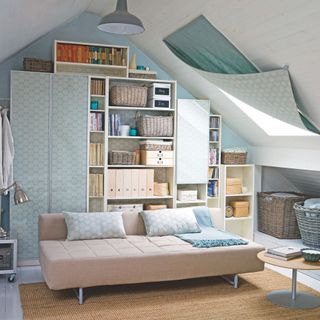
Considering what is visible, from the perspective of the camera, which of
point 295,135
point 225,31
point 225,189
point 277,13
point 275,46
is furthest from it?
point 225,189

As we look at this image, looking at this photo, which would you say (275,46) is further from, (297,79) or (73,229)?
(73,229)

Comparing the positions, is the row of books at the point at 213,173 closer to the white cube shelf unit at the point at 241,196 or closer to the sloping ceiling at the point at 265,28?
the white cube shelf unit at the point at 241,196

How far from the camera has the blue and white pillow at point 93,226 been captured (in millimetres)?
5026

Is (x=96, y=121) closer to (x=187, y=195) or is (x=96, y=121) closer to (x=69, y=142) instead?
(x=69, y=142)

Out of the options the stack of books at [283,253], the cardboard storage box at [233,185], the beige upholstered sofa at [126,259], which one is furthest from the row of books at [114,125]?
the stack of books at [283,253]

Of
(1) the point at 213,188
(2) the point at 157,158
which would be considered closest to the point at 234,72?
(2) the point at 157,158

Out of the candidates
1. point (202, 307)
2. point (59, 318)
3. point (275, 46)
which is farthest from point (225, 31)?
point (59, 318)

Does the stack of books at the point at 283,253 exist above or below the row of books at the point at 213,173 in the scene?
below

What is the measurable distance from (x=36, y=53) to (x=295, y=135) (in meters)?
3.17

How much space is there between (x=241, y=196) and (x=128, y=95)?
85.2 inches

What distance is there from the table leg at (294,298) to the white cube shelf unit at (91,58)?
304 centimetres

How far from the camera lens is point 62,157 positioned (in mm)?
5496

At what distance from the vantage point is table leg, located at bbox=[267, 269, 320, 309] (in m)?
4.34

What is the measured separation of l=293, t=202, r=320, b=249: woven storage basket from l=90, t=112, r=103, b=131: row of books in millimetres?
2555
